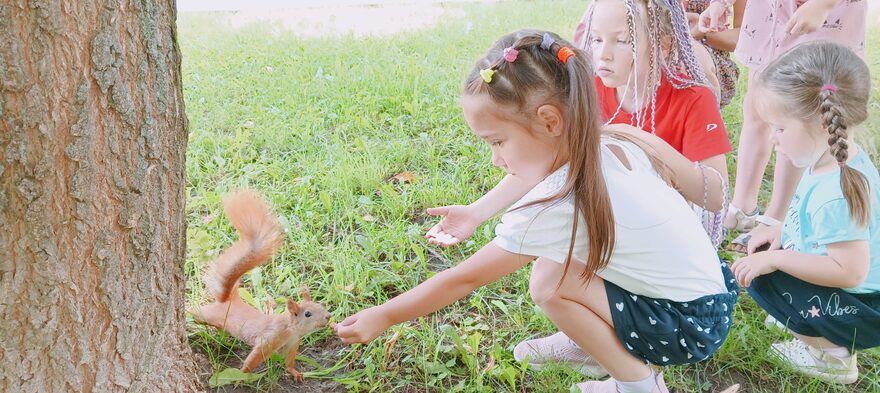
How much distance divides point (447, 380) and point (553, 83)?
89 centimetres

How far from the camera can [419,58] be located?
4.57m

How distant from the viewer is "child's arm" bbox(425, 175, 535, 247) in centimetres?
218

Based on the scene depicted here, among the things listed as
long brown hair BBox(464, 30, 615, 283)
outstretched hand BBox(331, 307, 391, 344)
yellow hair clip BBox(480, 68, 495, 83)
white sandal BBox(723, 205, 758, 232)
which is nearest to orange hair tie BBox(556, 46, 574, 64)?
long brown hair BBox(464, 30, 615, 283)

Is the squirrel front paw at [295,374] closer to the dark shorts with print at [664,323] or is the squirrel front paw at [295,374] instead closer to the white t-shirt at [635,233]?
the white t-shirt at [635,233]

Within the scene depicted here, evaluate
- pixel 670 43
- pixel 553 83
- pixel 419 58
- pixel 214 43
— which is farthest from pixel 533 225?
pixel 214 43

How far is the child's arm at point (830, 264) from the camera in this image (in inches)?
71.8

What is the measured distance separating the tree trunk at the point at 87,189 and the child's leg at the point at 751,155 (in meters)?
2.20

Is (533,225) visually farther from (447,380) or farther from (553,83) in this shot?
(447,380)

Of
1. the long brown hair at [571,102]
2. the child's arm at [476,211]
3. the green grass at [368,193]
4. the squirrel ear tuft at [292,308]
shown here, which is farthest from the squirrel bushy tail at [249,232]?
the long brown hair at [571,102]

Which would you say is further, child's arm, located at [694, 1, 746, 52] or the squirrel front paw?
child's arm, located at [694, 1, 746, 52]

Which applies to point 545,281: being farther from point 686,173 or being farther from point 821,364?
point 821,364

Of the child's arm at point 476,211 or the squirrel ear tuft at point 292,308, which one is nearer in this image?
the squirrel ear tuft at point 292,308

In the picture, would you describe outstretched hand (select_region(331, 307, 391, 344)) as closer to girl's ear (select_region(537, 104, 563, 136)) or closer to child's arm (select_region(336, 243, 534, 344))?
child's arm (select_region(336, 243, 534, 344))

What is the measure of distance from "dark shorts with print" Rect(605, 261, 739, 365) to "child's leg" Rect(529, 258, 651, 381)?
2cm
